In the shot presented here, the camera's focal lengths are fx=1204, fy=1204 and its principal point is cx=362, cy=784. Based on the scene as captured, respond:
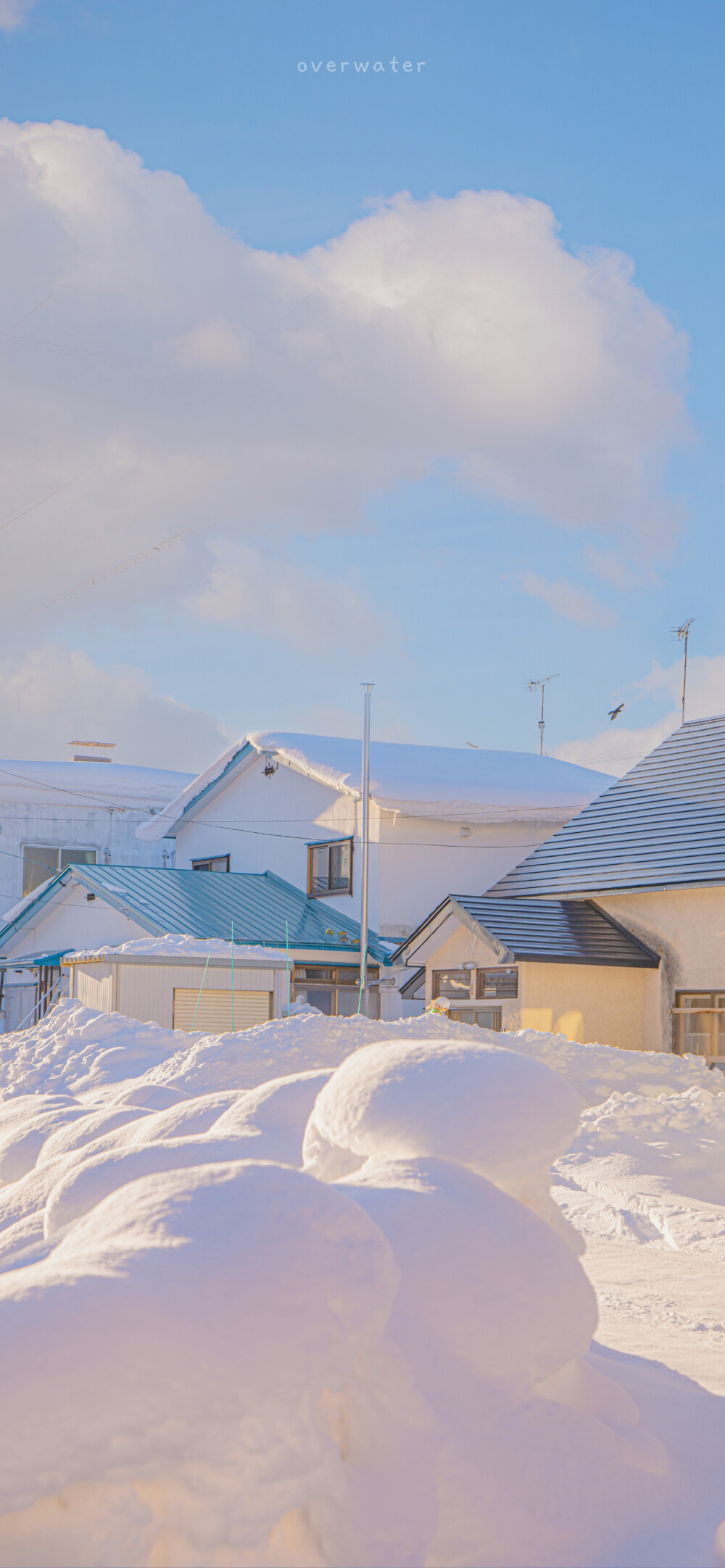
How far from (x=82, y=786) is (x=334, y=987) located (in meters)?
10.6

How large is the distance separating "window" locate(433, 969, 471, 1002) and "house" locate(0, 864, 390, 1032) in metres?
2.15

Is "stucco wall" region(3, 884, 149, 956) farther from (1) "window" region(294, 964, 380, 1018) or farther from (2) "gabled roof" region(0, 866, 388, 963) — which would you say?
(1) "window" region(294, 964, 380, 1018)

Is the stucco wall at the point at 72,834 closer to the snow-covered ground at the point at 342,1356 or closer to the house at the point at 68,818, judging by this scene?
the house at the point at 68,818

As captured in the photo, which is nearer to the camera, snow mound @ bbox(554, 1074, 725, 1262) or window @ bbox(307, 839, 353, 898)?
snow mound @ bbox(554, 1074, 725, 1262)

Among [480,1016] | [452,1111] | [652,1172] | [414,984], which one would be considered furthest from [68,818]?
[452,1111]

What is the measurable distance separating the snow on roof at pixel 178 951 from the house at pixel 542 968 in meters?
2.81

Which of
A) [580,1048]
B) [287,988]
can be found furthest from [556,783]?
[580,1048]

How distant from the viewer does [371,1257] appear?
328 cm

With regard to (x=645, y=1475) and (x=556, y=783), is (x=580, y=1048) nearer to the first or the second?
(x=645, y=1475)

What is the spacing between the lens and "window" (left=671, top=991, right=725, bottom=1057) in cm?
1658

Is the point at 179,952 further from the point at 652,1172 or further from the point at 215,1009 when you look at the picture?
the point at 652,1172

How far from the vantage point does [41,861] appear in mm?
29828

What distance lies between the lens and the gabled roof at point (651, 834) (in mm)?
16875

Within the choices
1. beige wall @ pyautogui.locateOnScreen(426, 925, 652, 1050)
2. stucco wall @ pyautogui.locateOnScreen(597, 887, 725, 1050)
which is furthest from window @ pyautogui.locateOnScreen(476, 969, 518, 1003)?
stucco wall @ pyautogui.locateOnScreen(597, 887, 725, 1050)
